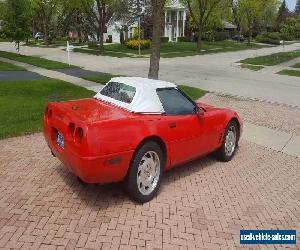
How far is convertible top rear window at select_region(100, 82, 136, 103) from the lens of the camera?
213 inches

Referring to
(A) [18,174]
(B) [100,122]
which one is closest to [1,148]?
(A) [18,174]

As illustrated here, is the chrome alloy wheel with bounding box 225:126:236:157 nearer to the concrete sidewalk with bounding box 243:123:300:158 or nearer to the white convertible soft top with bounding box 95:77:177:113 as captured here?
the concrete sidewalk with bounding box 243:123:300:158

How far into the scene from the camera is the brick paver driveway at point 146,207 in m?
4.09

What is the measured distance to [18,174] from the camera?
5.64 meters

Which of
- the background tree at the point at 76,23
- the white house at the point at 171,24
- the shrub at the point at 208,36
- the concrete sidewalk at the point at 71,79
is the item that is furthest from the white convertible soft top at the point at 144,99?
the shrub at the point at 208,36

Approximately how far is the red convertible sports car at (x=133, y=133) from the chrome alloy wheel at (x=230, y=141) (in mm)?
368

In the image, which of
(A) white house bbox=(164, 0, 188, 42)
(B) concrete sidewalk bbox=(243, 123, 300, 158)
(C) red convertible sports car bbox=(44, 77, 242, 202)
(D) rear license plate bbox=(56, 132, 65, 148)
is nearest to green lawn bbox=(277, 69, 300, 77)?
(B) concrete sidewalk bbox=(243, 123, 300, 158)

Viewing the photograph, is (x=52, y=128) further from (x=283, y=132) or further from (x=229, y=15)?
(x=229, y=15)

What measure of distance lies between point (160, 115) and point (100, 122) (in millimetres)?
1130

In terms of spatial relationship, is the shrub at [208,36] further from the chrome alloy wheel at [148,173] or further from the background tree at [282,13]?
the chrome alloy wheel at [148,173]

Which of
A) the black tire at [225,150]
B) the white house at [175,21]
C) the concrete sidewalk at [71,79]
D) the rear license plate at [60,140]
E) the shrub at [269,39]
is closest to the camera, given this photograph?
the rear license plate at [60,140]

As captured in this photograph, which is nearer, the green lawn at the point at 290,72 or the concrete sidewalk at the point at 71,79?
the concrete sidewalk at the point at 71,79

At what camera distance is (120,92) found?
5.67m

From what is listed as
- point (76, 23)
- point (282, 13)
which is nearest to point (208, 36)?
point (76, 23)
